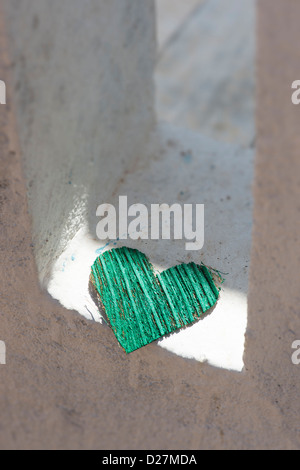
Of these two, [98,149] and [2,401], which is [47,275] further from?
[2,401]

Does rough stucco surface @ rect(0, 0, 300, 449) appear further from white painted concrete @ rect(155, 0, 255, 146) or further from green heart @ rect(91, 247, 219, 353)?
white painted concrete @ rect(155, 0, 255, 146)

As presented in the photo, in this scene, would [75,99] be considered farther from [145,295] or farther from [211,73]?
[211,73]

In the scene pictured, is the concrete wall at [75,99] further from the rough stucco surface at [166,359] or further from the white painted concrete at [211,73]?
the white painted concrete at [211,73]

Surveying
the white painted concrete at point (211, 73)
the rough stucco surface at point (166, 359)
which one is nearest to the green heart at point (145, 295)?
the rough stucco surface at point (166, 359)

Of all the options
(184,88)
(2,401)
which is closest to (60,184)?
(2,401)

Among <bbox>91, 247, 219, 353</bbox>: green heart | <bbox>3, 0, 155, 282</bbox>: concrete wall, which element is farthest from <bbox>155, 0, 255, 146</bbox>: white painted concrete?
<bbox>91, 247, 219, 353</bbox>: green heart

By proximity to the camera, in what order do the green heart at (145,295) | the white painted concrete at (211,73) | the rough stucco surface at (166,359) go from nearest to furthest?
the rough stucco surface at (166,359), the green heart at (145,295), the white painted concrete at (211,73)
